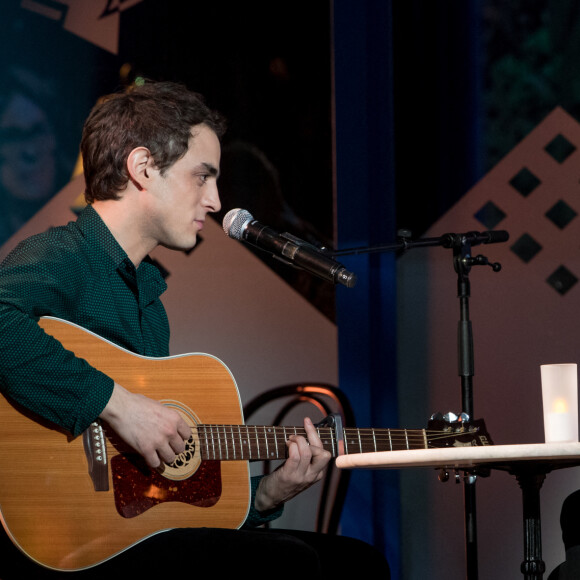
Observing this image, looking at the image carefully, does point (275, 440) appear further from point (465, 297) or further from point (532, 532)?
point (465, 297)

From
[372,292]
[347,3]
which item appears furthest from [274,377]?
[347,3]

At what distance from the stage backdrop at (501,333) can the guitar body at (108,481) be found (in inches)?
57.7

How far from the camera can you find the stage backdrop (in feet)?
10.5

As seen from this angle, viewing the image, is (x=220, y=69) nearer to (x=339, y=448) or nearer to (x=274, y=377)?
(x=274, y=377)

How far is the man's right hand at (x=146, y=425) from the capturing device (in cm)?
181

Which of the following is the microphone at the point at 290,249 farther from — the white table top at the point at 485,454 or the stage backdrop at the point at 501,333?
the stage backdrop at the point at 501,333

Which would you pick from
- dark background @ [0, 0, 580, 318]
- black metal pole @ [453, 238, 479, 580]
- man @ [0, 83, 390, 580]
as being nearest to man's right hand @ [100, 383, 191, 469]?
man @ [0, 83, 390, 580]

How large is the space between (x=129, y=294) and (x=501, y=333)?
5.54 feet

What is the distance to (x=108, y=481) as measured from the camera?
6.01 ft

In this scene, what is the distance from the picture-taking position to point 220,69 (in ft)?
11.4

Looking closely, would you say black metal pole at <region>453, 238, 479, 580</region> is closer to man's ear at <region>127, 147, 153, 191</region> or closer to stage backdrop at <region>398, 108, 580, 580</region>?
stage backdrop at <region>398, 108, 580, 580</region>

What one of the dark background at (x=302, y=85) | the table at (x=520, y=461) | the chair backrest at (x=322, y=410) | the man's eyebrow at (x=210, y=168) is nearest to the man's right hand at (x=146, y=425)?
the table at (x=520, y=461)

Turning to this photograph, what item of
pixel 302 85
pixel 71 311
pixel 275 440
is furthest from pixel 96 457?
pixel 302 85

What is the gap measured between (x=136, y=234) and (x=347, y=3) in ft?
5.43
